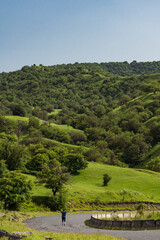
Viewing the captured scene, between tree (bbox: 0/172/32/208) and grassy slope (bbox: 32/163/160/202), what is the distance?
30.1ft

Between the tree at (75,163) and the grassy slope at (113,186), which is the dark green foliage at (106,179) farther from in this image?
the tree at (75,163)

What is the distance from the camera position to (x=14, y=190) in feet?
196

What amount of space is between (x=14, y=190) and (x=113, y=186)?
1347 inches

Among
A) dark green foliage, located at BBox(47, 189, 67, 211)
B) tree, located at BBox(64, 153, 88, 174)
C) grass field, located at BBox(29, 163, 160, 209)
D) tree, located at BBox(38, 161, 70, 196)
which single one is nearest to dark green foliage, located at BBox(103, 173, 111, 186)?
grass field, located at BBox(29, 163, 160, 209)

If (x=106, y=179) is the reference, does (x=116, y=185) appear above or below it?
below

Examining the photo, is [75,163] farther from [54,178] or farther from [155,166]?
[155,166]

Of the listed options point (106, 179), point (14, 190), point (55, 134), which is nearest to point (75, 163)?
point (106, 179)

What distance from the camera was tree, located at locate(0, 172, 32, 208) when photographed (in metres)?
59.1

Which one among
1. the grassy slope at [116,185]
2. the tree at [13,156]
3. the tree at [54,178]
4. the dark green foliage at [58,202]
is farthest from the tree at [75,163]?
the dark green foliage at [58,202]

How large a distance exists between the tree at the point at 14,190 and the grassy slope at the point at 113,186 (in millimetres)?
9183

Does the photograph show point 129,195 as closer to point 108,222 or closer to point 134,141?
point 108,222

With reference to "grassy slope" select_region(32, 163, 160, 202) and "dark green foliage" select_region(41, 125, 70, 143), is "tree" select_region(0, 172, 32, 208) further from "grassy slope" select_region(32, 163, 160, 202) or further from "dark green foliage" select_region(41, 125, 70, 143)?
"dark green foliage" select_region(41, 125, 70, 143)

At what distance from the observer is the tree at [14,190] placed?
2325 inches

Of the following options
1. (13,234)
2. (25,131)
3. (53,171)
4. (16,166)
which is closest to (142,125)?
(25,131)
